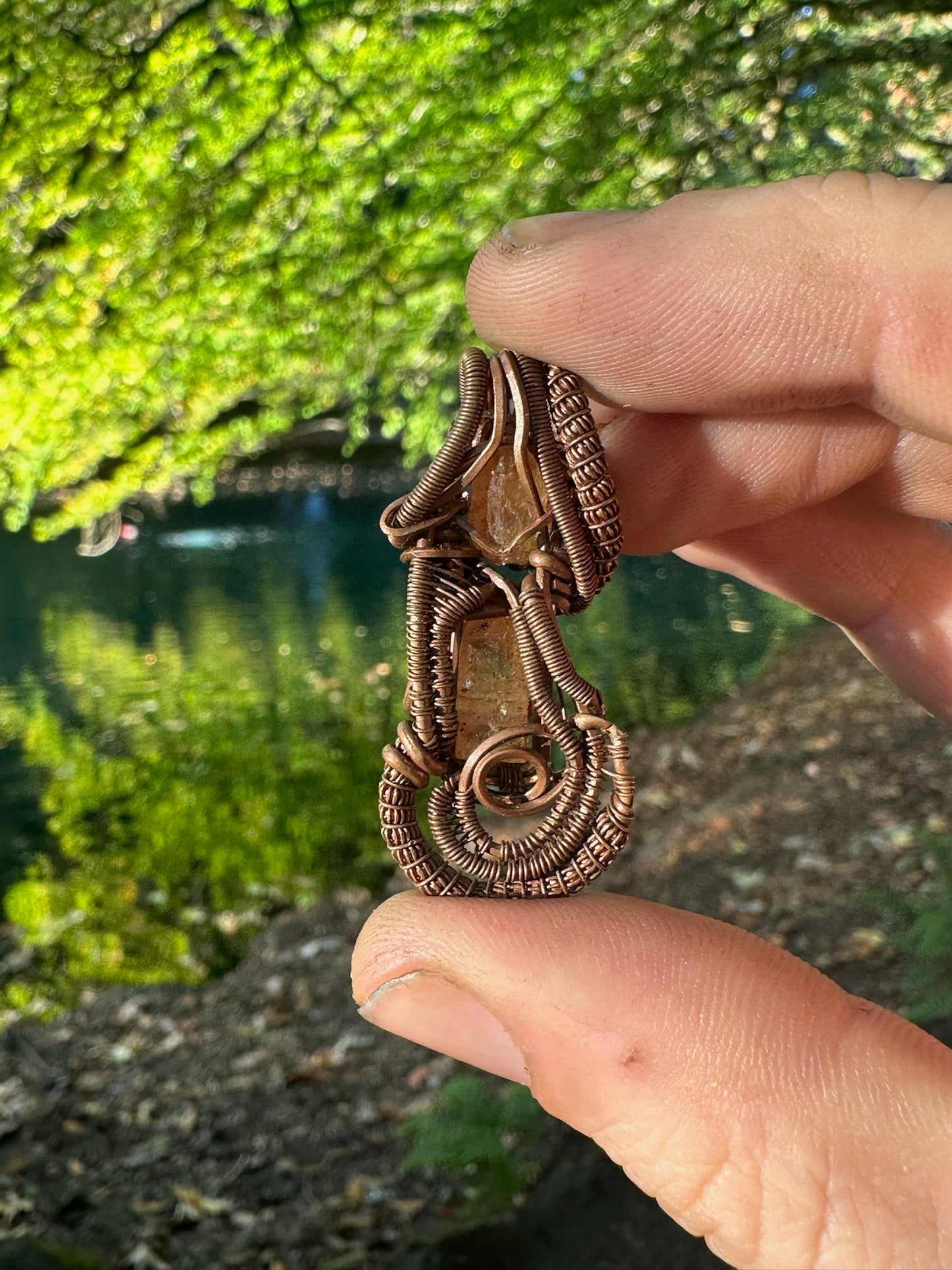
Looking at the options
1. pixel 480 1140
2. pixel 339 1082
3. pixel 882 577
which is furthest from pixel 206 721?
pixel 882 577

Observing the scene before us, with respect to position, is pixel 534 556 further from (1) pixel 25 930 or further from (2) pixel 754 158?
(2) pixel 754 158

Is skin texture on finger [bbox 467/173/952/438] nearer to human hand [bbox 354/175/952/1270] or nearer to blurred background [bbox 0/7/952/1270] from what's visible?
human hand [bbox 354/175/952/1270]

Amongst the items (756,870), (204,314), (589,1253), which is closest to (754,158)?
(204,314)

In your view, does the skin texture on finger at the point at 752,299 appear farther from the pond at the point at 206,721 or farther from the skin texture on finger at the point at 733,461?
the pond at the point at 206,721

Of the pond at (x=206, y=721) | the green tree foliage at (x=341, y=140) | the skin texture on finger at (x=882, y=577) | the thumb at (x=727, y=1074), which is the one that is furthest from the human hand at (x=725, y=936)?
the green tree foliage at (x=341, y=140)

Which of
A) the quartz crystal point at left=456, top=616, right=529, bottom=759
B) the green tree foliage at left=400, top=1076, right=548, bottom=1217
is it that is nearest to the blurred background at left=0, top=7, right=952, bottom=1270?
the green tree foliage at left=400, top=1076, right=548, bottom=1217
